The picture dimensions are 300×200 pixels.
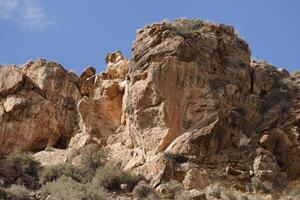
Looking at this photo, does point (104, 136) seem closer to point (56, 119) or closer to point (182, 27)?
point (56, 119)

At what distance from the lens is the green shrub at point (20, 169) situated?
25625mm

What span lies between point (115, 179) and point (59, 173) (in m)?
2.06

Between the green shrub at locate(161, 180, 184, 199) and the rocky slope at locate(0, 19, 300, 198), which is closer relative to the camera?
the green shrub at locate(161, 180, 184, 199)

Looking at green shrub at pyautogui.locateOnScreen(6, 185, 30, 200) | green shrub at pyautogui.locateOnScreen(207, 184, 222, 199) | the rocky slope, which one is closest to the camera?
green shrub at pyautogui.locateOnScreen(6, 185, 30, 200)

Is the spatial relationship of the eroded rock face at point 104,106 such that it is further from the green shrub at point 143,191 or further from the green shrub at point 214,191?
the green shrub at point 214,191

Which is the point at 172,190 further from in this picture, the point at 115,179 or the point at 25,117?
the point at 25,117

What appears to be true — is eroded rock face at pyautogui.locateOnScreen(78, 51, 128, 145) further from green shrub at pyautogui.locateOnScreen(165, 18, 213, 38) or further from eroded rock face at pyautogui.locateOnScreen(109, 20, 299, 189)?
green shrub at pyautogui.locateOnScreen(165, 18, 213, 38)

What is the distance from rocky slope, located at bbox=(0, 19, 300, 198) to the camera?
2636cm

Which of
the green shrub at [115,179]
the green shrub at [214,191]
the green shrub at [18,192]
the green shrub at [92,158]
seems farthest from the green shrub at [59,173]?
the green shrub at [214,191]

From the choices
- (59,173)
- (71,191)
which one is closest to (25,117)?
(59,173)

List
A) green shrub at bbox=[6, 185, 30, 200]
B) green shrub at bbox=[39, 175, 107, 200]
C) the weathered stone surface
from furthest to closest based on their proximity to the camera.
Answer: the weathered stone surface
green shrub at bbox=[6, 185, 30, 200]
green shrub at bbox=[39, 175, 107, 200]

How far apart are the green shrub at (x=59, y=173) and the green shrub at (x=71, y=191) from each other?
92 cm

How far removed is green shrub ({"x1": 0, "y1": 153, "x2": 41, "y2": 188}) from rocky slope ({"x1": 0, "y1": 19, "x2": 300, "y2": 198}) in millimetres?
1446

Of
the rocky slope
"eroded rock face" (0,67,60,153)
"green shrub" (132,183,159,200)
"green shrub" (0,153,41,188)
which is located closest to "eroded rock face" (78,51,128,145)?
the rocky slope
